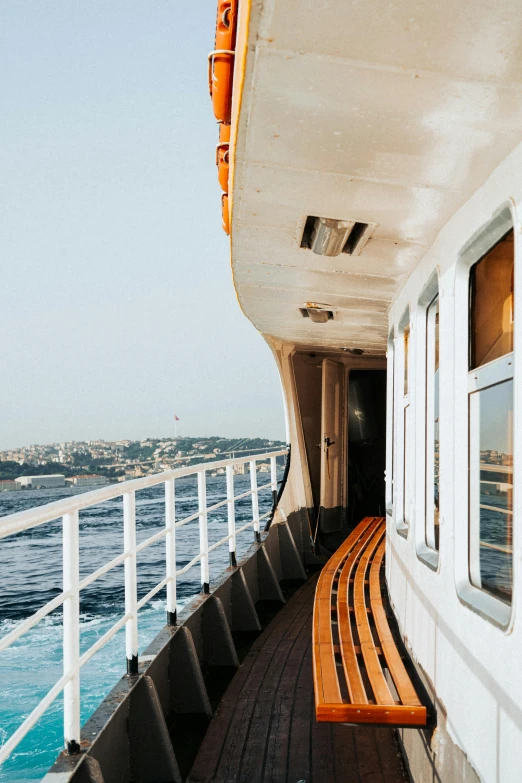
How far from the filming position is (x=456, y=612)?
229 cm

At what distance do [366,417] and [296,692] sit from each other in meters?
5.61

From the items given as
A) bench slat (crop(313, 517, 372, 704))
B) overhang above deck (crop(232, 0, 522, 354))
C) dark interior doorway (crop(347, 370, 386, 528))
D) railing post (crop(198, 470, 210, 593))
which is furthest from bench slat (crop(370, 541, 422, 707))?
dark interior doorway (crop(347, 370, 386, 528))

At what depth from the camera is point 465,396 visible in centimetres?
230

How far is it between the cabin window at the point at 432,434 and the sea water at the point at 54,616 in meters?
3.10

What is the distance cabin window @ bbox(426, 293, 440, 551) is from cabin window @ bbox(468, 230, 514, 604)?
24.5 inches

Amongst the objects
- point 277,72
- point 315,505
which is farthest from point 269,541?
point 277,72

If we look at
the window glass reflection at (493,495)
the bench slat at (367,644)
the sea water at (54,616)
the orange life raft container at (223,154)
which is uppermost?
the orange life raft container at (223,154)

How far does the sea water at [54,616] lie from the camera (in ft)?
18.1

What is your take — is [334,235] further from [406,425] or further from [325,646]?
[325,646]

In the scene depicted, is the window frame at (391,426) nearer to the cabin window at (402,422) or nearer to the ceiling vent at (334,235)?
the cabin window at (402,422)

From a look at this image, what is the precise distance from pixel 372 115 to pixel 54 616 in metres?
11.3

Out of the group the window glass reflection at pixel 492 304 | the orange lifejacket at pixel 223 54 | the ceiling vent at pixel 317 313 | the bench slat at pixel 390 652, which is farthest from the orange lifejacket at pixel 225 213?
the bench slat at pixel 390 652

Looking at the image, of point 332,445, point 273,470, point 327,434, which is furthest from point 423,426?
point 332,445

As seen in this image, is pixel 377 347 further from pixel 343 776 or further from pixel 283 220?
pixel 343 776
